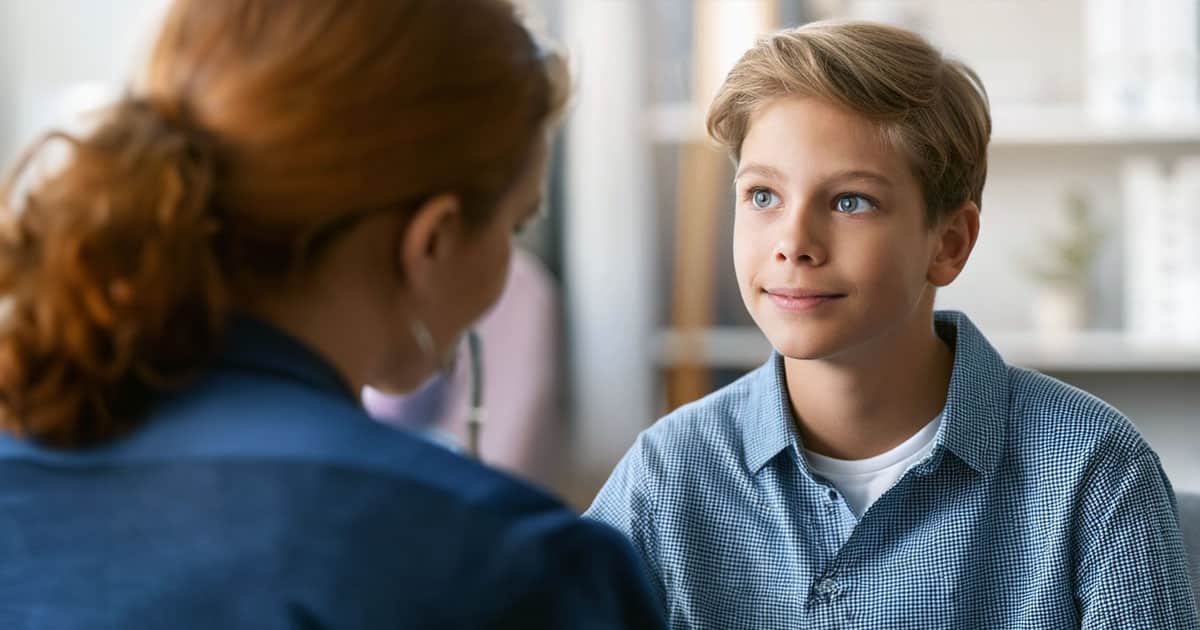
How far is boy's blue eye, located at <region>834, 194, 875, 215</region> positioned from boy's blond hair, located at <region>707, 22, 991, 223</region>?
2.3 inches

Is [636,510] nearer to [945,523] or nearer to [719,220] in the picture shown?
[945,523]

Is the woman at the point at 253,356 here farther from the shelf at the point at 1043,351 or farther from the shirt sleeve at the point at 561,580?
the shelf at the point at 1043,351

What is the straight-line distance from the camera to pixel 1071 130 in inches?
118

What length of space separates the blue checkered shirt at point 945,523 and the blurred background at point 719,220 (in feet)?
5.46

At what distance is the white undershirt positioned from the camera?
1.29 m

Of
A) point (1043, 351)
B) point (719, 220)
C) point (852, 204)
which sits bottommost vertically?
point (1043, 351)

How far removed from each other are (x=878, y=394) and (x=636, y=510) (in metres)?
0.26

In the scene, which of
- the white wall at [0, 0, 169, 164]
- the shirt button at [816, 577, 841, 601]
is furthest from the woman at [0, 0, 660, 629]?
the white wall at [0, 0, 169, 164]

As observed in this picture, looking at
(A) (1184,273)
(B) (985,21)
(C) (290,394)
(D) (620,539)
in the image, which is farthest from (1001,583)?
(B) (985,21)

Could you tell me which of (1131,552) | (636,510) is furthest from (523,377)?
(1131,552)

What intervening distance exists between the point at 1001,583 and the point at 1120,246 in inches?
84.6

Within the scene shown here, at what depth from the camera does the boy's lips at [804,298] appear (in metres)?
1.24

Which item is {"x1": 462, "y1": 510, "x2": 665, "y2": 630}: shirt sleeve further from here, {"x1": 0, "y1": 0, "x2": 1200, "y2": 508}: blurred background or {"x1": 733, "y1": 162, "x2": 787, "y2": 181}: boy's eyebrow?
{"x1": 0, "y1": 0, "x2": 1200, "y2": 508}: blurred background

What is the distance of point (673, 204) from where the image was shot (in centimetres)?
347
